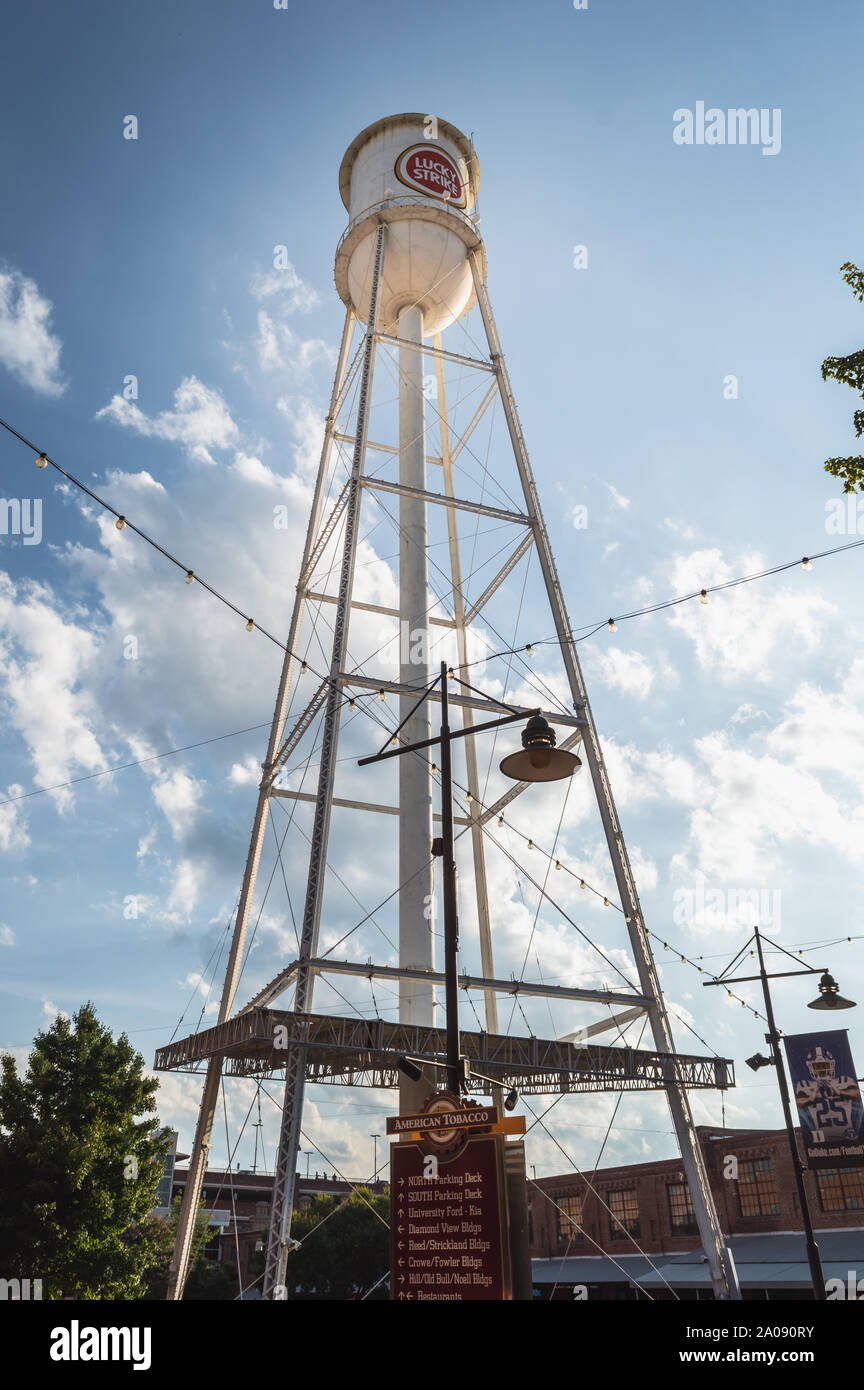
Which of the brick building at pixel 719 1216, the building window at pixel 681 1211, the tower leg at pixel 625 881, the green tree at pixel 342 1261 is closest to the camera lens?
the tower leg at pixel 625 881

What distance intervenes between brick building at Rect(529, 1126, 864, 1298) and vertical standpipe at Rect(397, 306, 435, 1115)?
11.2 m

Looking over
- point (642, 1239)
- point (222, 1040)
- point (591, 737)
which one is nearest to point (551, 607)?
point (591, 737)

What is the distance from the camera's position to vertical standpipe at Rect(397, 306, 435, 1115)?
2053 centimetres

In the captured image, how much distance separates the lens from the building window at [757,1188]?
34.9 meters

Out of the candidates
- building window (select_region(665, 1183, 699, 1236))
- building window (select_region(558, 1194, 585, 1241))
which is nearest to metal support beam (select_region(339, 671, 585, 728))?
building window (select_region(665, 1183, 699, 1236))

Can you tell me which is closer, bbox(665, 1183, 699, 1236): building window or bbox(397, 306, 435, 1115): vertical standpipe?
bbox(397, 306, 435, 1115): vertical standpipe

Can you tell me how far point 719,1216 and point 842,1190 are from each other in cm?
602

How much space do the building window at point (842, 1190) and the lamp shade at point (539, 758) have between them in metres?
27.7

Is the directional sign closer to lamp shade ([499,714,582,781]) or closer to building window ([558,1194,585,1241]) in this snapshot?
lamp shade ([499,714,582,781])

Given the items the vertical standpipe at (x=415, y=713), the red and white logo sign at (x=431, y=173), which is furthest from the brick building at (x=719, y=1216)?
the red and white logo sign at (x=431, y=173)

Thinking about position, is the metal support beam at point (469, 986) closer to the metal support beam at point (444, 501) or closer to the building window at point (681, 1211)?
the metal support beam at point (444, 501)
